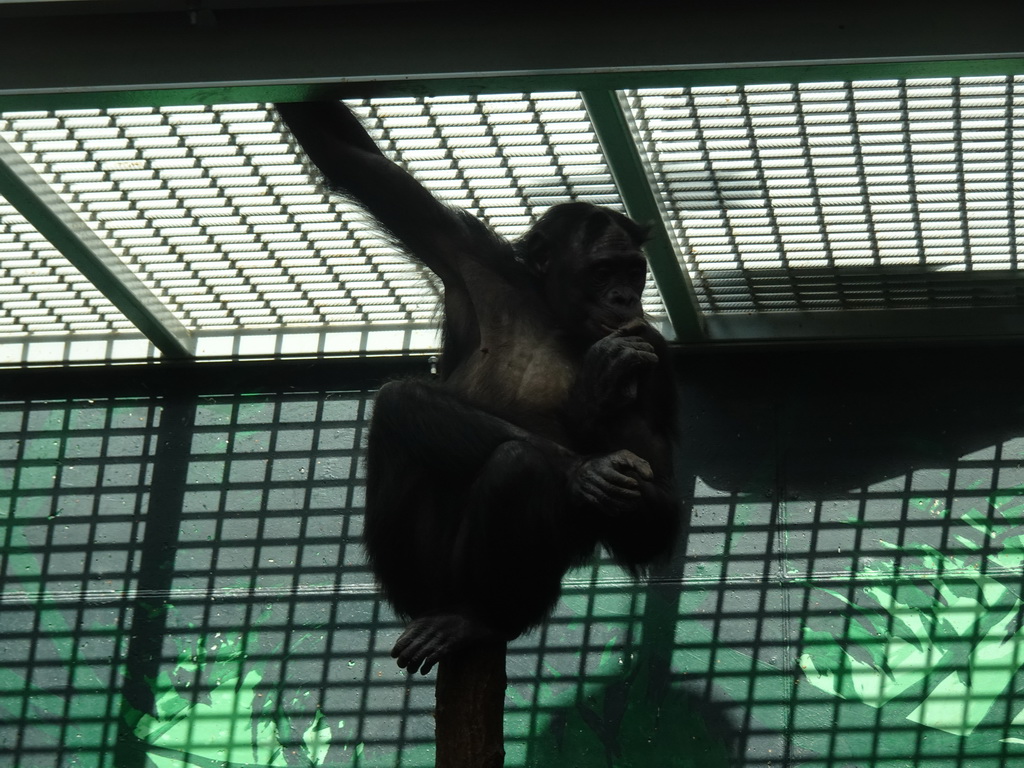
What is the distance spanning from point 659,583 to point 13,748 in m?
2.88

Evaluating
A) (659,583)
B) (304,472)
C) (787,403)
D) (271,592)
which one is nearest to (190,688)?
(271,592)

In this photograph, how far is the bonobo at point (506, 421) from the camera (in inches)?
156

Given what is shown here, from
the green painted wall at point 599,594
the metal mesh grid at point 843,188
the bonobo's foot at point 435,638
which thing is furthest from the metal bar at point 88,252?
the bonobo's foot at point 435,638

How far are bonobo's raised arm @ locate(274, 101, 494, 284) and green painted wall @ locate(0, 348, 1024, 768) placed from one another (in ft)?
6.05

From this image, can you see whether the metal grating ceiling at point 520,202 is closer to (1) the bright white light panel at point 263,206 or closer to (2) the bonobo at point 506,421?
(1) the bright white light panel at point 263,206

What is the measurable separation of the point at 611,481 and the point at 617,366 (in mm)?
400

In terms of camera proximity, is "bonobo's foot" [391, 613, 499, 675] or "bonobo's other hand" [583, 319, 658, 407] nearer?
"bonobo's foot" [391, 613, 499, 675]

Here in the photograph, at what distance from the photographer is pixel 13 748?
19.0ft

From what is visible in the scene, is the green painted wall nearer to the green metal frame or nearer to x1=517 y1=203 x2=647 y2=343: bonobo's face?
the green metal frame

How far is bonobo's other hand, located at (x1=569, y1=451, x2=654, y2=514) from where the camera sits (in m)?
3.86

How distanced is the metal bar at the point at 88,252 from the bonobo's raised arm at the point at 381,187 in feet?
4.67

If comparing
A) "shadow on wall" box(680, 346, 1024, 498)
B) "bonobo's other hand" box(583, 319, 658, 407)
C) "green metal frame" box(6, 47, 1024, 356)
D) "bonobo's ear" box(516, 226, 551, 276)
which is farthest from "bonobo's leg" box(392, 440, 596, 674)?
"shadow on wall" box(680, 346, 1024, 498)

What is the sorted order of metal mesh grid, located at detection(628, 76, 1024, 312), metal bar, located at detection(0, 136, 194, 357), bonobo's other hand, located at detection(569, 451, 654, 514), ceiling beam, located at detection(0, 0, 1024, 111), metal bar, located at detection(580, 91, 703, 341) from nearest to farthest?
ceiling beam, located at detection(0, 0, 1024, 111)
bonobo's other hand, located at detection(569, 451, 654, 514)
metal bar, located at detection(580, 91, 703, 341)
metal mesh grid, located at detection(628, 76, 1024, 312)
metal bar, located at detection(0, 136, 194, 357)

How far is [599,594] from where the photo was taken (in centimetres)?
591
